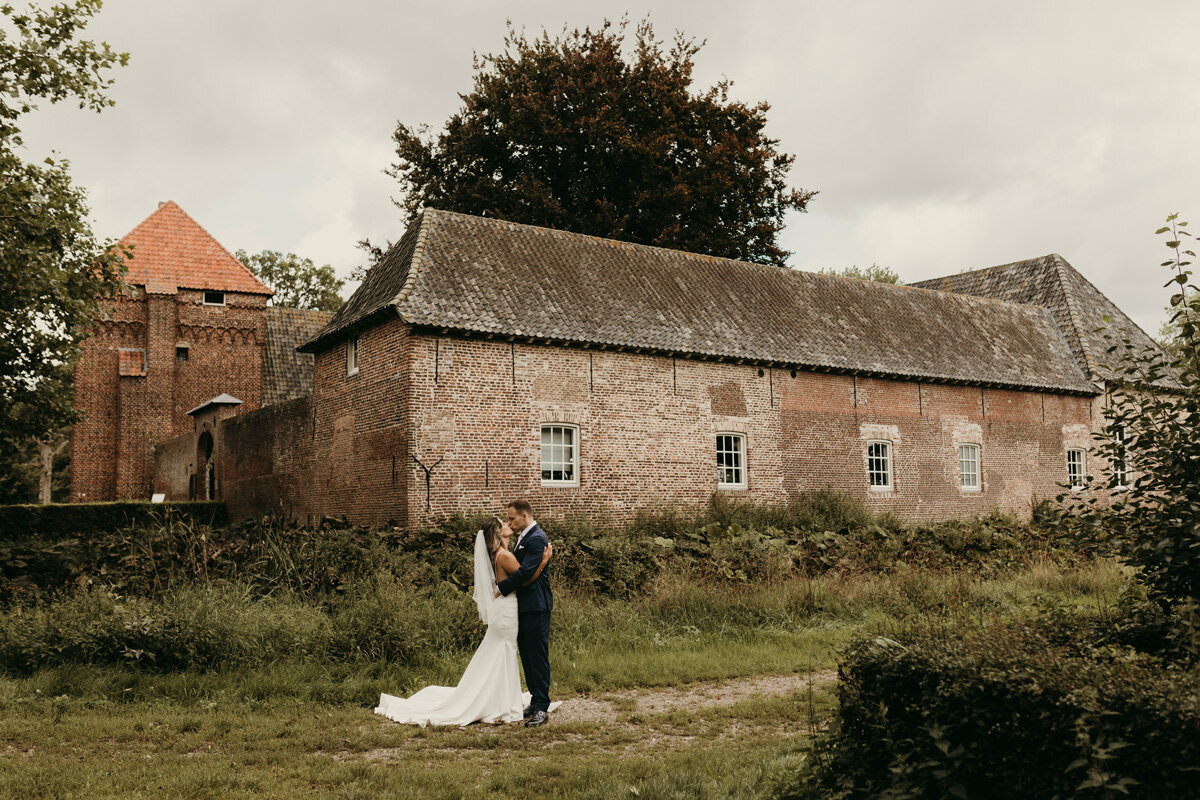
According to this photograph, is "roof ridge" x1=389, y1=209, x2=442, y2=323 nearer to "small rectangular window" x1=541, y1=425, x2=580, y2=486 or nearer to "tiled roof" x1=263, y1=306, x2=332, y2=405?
"small rectangular window" x1=541, y1=425, x2=580, y2=486

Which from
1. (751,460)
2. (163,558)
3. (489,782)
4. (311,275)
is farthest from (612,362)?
(311,275)

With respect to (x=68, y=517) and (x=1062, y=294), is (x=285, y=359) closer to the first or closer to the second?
(x=68, y=517)

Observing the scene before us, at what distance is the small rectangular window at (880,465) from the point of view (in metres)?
21.1

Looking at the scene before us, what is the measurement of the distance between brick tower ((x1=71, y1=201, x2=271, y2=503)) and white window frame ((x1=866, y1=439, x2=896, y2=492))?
64.5 ft

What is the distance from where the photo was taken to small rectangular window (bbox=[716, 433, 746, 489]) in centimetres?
1891

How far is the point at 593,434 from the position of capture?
17.1 metres

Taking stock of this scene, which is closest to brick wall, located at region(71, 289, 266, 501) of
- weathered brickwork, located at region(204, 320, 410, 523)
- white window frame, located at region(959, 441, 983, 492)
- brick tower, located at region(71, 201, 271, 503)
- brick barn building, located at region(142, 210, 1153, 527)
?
brick tower, located at region(71, 201, 271, 503)

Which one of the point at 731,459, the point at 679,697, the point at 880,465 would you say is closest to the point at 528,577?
the point at 679,697

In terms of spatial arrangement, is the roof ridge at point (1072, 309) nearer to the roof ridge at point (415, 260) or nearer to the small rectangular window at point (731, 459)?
the small rectangular window at point (731, 459)

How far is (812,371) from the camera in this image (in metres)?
20.2

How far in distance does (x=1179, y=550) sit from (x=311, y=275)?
43.5 metres

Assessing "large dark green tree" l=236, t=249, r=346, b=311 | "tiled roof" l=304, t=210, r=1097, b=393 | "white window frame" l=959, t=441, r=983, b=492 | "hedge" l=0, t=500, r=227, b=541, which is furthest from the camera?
"large dark green tree" l=236, t=249, r=346, b=311

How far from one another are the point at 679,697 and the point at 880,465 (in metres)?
14.7

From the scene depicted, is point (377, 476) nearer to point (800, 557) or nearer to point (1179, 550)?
point (800, 557)
